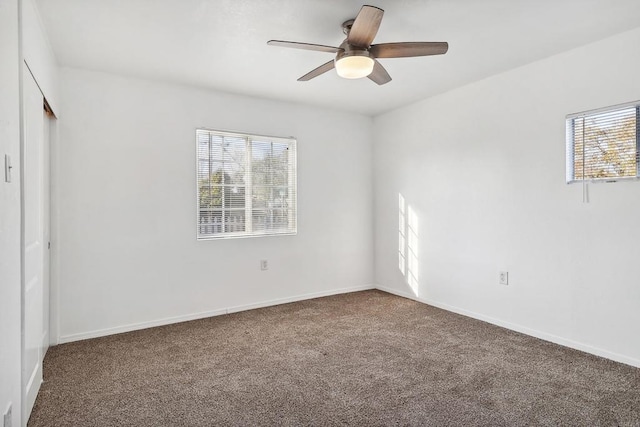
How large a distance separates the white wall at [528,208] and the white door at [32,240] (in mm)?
3745

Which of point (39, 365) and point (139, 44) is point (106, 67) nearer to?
point (139, 44)

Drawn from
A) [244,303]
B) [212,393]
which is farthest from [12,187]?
[244,303]

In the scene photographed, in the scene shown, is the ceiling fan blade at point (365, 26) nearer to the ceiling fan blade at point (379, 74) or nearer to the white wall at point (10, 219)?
the ceiling fan blade at point (379, 74)

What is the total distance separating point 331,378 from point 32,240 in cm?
215

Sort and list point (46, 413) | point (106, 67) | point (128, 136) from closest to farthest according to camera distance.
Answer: point (46, 413), point (106, 67), point (128, 136)

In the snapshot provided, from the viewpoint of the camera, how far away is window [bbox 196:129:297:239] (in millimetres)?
4047

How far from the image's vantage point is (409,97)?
4344 mm

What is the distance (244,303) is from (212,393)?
1885 millimetres

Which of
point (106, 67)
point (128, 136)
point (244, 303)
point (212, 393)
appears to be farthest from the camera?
point (244, 303)

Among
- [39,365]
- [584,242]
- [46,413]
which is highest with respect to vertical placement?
[584,242]

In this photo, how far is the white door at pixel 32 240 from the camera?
2.10m

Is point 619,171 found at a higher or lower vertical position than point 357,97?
lower

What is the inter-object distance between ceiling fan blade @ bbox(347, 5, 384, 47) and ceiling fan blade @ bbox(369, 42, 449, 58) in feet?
0.31

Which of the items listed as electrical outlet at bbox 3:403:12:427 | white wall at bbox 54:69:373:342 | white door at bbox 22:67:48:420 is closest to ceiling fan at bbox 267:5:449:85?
white door at bbox 22:67:48:420
